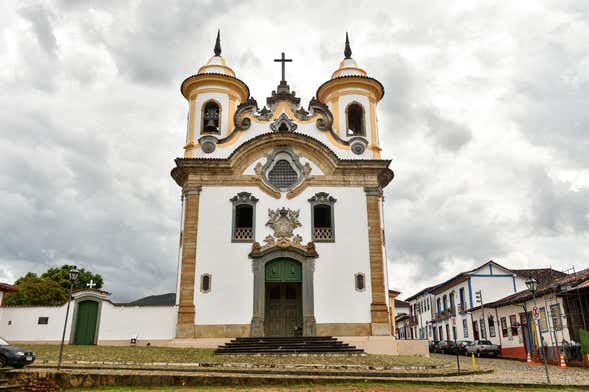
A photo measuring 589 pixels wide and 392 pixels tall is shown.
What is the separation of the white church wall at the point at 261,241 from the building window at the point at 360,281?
0.12 metres

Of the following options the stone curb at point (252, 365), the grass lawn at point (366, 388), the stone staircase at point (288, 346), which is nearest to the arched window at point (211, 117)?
the stone staircase at point (288, 346)

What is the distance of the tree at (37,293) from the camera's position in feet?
120

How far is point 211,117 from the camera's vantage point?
23.9 meters

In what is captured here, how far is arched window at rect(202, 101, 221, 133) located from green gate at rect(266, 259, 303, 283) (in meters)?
6.85

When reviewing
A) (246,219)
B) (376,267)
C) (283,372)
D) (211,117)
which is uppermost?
(211,117)

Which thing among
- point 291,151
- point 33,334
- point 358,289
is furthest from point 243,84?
point 33,334

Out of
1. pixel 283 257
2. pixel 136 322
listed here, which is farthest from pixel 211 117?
pixel 136 322

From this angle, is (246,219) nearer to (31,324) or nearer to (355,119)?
(355,119)

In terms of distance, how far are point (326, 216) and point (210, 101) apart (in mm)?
7500

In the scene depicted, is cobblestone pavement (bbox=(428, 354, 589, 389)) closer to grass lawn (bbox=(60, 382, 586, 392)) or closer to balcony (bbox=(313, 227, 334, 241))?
grass lawn (bbox=(60, 382, 586, 392))

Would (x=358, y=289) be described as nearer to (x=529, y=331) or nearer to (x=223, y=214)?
(x=223, y=214)

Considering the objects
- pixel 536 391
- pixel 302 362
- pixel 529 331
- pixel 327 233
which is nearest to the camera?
pixel 536 391

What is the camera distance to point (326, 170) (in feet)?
73.0

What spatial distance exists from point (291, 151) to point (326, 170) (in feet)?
5.64
